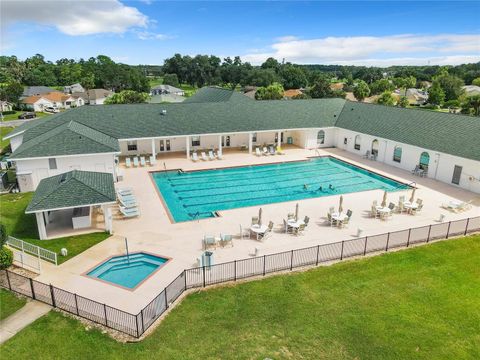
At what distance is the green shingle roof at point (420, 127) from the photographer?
26969mm

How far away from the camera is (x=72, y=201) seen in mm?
17609

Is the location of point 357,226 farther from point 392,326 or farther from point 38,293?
point 38,293

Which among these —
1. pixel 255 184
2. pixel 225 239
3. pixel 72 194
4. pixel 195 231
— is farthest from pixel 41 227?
pixel 255 184

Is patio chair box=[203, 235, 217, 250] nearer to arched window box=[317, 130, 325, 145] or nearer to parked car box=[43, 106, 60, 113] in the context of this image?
arched window box=[317, 130, 325, 145]

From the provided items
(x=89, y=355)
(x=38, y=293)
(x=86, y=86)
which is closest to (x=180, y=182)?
(x=38, y=293)

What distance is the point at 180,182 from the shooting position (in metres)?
29.0

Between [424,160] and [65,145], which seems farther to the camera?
[424,160]

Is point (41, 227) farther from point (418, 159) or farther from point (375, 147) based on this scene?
point (375, 147)

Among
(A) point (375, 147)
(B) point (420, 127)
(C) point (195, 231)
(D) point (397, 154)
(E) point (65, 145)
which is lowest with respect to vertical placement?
(C) point (195, 231)

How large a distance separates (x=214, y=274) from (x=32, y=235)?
11.0 m

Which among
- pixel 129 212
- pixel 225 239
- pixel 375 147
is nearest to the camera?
pixel 225 239

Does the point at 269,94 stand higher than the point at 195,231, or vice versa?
the point at 269,94

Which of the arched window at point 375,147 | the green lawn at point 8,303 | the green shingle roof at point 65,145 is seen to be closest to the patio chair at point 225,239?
the green lawn at point 8,303

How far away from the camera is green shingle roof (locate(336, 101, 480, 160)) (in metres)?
27.0
